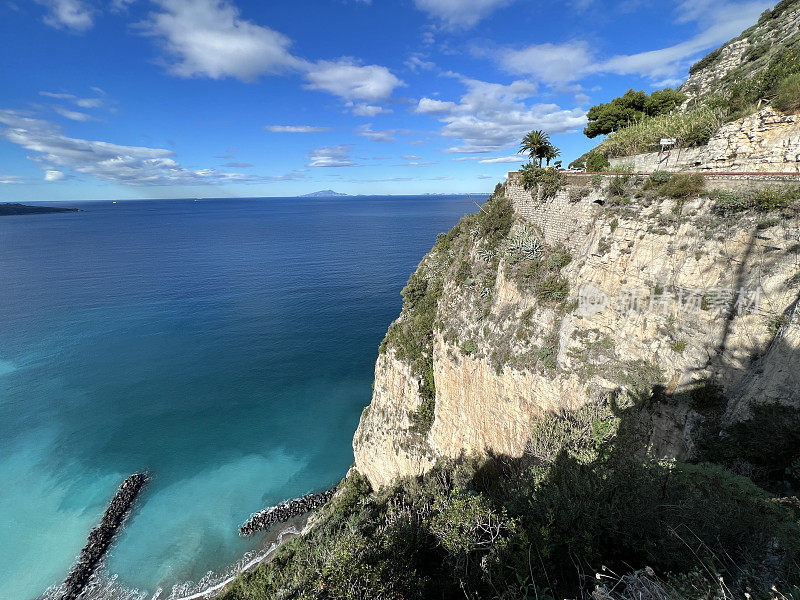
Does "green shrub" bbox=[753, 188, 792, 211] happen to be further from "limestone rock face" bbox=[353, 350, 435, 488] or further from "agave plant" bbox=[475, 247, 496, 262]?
"limestone rock face" bbox=[353, 350, 435, 488]

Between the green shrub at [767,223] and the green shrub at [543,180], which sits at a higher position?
the green shrub at [543,180]

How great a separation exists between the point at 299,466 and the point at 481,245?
30176mm

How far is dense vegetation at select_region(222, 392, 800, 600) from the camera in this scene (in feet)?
29.1

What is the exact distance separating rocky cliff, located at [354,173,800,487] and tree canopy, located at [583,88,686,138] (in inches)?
669

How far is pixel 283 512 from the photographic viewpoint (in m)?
32.2

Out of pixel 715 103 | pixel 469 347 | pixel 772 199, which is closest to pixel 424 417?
pixel 469 347

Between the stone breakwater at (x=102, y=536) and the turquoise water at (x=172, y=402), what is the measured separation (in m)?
0.94

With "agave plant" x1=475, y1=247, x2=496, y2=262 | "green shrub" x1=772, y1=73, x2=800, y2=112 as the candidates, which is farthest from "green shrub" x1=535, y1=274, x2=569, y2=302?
"green shrub" x1=772, y1=73, x2=800, y2=112

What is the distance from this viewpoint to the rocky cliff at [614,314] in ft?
42.7

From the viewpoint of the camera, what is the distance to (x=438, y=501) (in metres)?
17.0

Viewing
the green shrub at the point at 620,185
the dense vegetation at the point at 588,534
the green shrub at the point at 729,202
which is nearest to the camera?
the dense vegetation at the point at 588,534

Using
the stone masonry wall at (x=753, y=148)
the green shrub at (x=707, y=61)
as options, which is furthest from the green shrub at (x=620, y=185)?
the green shrub at (x=707, y=61)

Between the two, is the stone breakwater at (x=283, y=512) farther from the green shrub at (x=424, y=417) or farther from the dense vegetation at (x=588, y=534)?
the dense vegetation at (x=588, y=534)

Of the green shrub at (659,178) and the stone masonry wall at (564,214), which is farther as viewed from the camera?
the stone masonry wall at (564,214)
